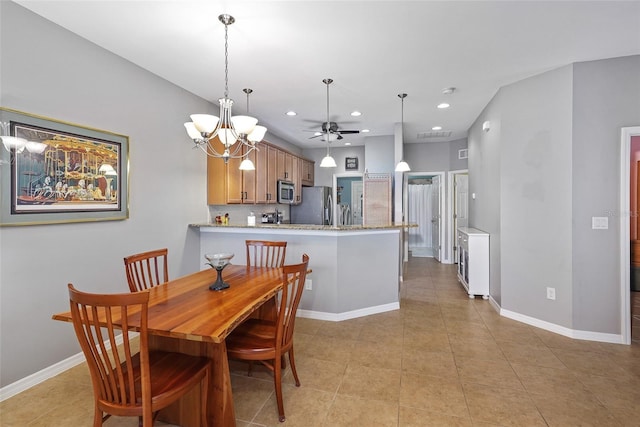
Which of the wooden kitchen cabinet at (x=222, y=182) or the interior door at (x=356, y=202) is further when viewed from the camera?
the interior door at (x=356, y=202)

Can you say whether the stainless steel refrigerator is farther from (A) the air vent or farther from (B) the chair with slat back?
(B) the chair with slat back

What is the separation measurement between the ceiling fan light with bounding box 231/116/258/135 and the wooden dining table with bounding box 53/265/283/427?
3.92ft

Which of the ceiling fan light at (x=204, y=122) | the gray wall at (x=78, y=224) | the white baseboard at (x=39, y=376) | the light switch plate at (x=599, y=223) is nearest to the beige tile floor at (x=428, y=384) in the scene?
the white baseboard at (x=39, y=376)

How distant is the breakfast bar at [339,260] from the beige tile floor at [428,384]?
335mm

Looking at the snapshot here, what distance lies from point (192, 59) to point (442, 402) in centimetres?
354

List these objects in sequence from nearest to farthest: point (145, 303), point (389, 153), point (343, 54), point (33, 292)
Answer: point (145, 303)
point (33, 292)
point (343, 54)
point (389, 153)

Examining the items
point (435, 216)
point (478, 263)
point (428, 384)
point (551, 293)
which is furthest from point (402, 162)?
point (435, 216)

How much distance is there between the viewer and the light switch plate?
112 inches

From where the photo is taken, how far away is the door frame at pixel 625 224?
2768mm

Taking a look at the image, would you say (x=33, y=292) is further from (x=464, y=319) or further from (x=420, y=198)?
(x=420, y=198)

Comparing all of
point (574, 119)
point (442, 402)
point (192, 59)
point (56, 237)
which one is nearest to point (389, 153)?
point (574, 119)

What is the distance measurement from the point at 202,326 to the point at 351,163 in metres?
5.71

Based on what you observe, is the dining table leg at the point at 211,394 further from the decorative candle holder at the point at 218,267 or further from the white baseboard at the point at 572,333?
the white baseboard at the point at 572,333

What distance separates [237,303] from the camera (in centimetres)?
179
